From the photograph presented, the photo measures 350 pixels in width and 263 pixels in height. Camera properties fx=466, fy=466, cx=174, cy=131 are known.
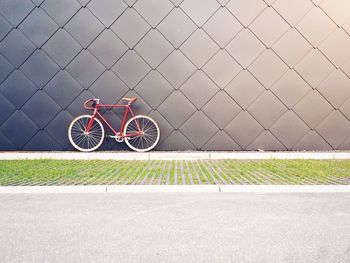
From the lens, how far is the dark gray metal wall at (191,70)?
41.0ft

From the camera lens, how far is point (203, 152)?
12.2 metres

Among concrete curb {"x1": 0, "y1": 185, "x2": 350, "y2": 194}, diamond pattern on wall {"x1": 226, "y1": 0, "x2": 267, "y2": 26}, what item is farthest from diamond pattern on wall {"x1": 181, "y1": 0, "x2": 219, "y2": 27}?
concrete curb {"x1": 0, "y1": 185, "x2": 350, "y2": 194}

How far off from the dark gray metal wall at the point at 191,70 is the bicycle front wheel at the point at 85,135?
395 millimetres

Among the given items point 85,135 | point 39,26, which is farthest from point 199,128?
point 39,26

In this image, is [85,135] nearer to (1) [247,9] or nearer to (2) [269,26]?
(1) [247,9]

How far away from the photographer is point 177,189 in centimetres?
693

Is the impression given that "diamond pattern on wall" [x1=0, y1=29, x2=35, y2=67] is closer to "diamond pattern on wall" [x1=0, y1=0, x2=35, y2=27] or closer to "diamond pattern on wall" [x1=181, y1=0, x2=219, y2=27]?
"diamond pattern on wall" [x1=0, y1=0, x2=35, y2=27]

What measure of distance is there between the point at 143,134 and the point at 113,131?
0.88 m

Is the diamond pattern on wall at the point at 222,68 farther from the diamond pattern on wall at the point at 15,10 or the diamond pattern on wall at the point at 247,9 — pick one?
the diamond pattern on wall at the point at 15,10

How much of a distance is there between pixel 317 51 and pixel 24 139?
827 centimetres

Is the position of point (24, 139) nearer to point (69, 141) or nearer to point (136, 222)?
point (69, 141)

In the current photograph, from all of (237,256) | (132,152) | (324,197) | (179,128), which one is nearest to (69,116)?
(132,152)

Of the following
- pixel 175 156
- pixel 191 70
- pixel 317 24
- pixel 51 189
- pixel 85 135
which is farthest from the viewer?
pixel 191 70

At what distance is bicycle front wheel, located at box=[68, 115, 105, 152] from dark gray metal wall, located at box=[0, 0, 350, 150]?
395mm
